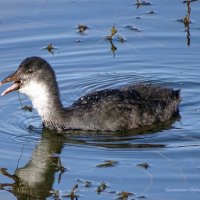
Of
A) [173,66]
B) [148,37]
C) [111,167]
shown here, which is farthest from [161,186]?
[148,37]

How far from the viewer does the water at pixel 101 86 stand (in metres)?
11.0

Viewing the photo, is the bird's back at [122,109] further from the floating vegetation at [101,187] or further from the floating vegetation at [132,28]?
the floating vegetation at [132,28]

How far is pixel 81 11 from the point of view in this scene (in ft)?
55.8

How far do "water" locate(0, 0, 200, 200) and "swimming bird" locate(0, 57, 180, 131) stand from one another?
20 centimetres

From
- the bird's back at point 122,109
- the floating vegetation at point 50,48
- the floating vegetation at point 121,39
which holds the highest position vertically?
the floating vegetation at point 121,39

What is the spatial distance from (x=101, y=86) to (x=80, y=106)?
1733mm

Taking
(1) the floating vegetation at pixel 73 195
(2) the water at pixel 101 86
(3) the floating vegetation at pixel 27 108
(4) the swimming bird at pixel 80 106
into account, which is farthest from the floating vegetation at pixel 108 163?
(3) the floating vegetation at pixel 27 108

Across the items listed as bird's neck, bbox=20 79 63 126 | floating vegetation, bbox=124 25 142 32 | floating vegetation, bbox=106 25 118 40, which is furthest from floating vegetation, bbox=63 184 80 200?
floating vegetation, bbox=124 25 142 32

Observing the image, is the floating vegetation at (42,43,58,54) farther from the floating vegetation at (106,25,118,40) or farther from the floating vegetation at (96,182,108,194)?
the floating vegetation at (96,182,108,194)

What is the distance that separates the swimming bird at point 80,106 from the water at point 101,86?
20cm

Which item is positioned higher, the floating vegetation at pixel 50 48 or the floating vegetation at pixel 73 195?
the floating vegetation at pixel 50 48

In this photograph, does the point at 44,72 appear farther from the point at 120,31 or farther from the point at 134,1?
the point at 134,1

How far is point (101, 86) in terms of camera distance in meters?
14.6

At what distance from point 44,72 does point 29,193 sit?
8.29 ft
